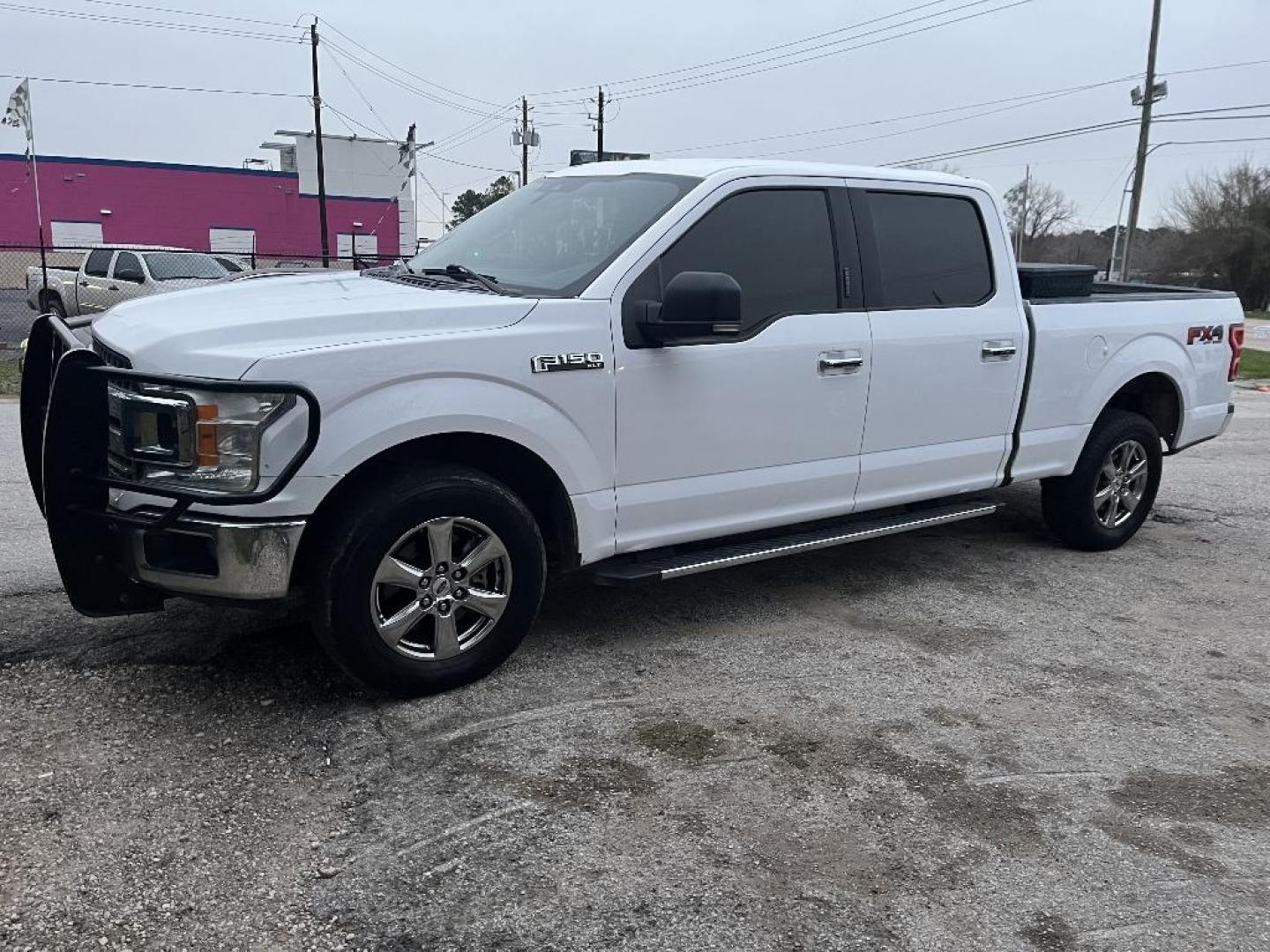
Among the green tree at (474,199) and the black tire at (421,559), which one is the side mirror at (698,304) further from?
the green tree at (474,199)

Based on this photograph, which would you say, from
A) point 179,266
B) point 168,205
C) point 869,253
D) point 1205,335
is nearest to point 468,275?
point 869,253

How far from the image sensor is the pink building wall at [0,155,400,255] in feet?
143

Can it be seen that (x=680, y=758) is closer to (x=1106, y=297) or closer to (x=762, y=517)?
(x=762, y=517)

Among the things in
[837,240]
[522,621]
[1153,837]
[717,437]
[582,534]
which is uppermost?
[837,240]

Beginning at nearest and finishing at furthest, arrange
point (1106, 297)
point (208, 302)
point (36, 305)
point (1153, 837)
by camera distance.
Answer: point (1153, 837) → point (208, 302) → point (1106, 297) → point (36, 305)

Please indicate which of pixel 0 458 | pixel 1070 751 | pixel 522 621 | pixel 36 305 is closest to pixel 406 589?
pixel 522 621

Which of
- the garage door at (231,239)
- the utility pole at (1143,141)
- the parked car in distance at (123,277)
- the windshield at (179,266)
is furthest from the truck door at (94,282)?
the garage door at (231,239)

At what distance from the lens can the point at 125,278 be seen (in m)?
17.9

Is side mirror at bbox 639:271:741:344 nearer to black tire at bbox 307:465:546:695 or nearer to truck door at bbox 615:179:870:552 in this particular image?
truck door at bbox 615:179:870:552

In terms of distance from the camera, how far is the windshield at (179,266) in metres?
18.0

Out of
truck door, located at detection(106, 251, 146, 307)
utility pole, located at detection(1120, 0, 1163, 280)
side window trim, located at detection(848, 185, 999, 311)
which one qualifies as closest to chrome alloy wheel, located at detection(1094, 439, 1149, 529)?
side window trim, located at detection(848, 185, 999, 311)

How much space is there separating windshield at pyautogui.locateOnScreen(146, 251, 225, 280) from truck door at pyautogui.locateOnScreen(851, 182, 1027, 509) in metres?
15.4

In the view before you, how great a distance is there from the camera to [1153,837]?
3068 millimetres

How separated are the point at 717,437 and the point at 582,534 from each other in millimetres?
706
